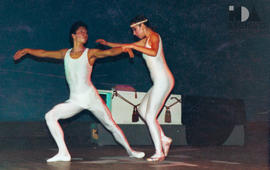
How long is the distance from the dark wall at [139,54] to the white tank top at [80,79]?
2485 mm

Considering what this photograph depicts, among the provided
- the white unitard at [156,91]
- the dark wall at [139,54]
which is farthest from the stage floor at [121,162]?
the dark wall at [139,54]

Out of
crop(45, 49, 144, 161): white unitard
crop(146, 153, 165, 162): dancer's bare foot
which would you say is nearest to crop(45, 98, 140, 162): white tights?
crop(45, 49, 144, 161): white unitard

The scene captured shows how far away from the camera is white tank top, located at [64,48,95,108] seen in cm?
537

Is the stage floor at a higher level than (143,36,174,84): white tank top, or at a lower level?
lower

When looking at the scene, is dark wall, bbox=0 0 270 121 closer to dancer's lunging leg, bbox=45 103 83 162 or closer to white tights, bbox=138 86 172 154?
dancer's lunging leg, bbox=45 103 83 162

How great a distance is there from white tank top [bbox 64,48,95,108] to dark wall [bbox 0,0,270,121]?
8.15 ft

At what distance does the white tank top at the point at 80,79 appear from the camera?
5.37 meters

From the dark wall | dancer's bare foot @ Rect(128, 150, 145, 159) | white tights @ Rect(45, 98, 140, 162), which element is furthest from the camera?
the dark wall

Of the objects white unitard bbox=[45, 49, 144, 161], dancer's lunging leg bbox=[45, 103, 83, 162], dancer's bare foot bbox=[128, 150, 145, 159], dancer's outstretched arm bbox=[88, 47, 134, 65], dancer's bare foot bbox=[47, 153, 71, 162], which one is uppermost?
dancer's outstretched arm bbox=[88, 47, 134, 65]

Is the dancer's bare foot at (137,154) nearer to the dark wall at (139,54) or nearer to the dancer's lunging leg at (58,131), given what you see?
the dancer's lunging leg at (58,131)

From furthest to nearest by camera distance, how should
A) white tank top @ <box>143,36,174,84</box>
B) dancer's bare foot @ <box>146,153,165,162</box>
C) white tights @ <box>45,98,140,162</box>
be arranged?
white tank top @ <box>143,36,174,84</box> < dancer's bare foot @ <box>146,153,165,162</box> < white tights @ <box>45,98,140,162</box>

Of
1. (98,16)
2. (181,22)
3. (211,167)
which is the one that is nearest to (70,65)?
(211,167)

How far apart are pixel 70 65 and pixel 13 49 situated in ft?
8.21

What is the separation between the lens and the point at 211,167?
15.6 ft
